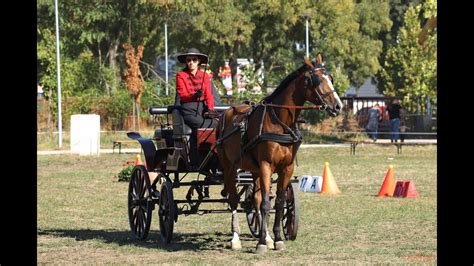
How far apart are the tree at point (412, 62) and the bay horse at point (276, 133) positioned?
4177 centimetres

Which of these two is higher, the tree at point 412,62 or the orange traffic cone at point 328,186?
the tree at point 412,62

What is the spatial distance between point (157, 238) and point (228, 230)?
1.19 m

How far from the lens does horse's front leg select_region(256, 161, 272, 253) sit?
1387 cm

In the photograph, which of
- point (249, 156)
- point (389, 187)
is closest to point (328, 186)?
point (389, 187)

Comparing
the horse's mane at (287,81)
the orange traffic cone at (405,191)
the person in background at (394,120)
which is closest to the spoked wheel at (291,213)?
the horse's mane at (287,81)

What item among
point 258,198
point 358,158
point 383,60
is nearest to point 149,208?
point 258,198

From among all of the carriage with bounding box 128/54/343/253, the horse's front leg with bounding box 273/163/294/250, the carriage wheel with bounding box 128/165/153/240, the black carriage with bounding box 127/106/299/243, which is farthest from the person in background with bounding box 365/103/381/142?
the horse's front leg with bounding box 273/163/294/250

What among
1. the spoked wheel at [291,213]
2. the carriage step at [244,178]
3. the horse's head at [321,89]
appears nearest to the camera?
the horse's head at [321,89]

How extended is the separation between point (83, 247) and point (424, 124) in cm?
4502

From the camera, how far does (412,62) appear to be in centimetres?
6881

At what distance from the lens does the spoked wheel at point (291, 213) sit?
15.1m

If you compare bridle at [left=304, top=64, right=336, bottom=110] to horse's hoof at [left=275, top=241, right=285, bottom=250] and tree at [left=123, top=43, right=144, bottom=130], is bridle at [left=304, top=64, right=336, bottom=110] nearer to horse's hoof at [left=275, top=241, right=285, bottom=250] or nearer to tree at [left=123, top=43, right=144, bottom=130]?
horse's hoof at [left=275, top=241, right=285, bottom=250]

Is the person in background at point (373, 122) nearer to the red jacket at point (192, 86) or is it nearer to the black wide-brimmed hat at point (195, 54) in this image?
the black wide-brimmed hat at point (195, 54)

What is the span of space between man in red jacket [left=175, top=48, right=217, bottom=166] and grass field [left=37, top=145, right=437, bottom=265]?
155 cm
